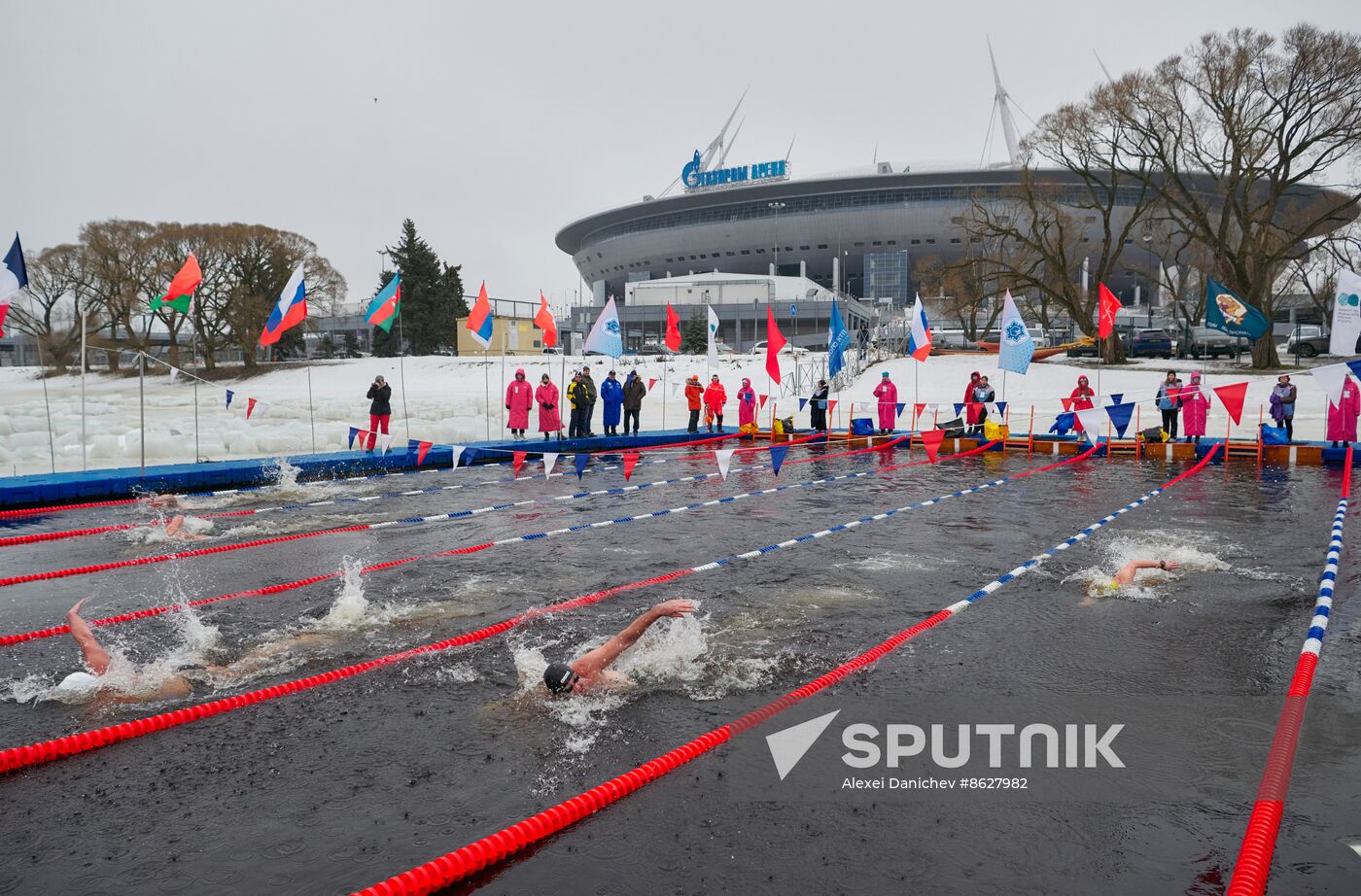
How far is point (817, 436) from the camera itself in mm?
22922

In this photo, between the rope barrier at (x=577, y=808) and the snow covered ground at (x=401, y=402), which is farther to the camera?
the snow covered ground at (x=401, y=402)

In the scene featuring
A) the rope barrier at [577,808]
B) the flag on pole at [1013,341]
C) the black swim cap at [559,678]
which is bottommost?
the rope barrier at [577,808]

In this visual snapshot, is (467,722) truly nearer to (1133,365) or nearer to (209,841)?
(209,841)

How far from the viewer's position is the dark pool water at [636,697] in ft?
12.3

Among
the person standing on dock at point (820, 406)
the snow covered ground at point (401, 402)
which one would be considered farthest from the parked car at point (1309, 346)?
the person standing on dock at point (820, 406)

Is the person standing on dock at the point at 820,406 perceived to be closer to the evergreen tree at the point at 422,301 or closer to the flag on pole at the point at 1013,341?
the flag on pole at the point at 1013,341

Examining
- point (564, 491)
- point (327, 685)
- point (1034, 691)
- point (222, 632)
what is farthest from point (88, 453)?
point (1034, 691)

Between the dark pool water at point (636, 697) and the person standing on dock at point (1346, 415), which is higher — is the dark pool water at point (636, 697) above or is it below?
below

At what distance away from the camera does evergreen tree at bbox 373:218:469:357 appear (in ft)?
204

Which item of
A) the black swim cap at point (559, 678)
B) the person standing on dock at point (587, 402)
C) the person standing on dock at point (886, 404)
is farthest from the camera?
the person standing on dock at point (886, 404)

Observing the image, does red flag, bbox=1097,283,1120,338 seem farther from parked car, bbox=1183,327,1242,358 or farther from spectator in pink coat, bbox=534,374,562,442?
parked car, bbox=1183,327,1242,358

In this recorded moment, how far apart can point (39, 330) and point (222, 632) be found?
5449 cm

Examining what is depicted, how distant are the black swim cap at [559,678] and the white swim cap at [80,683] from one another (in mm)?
2854

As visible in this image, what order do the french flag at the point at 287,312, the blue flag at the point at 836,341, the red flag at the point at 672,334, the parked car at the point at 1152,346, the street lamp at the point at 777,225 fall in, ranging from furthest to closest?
the street lamp at the point at 777,225 → the parked car at the point at 1152,346 → the red flag at the point at 672,334 → the blue flag at the point at 836,341 → the french flag at the point at 287,312
